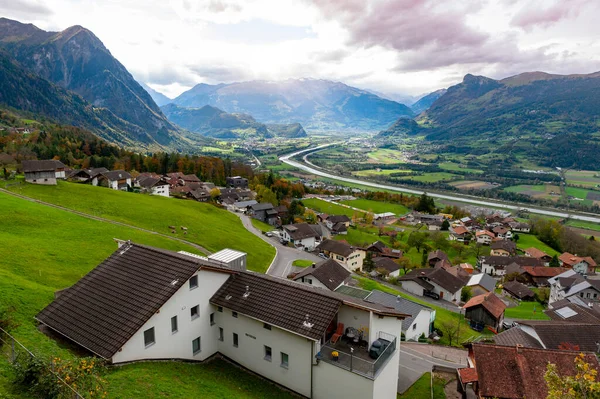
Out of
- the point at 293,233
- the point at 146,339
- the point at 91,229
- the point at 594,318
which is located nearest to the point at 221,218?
the point at 293,233

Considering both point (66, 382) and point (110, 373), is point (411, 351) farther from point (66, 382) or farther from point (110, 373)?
point (66, 382)

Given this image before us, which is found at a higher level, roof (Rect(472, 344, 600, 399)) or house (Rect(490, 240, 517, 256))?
roof (Rect(472, 344, 600, 399))

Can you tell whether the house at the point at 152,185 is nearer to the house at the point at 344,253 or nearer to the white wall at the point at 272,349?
the house at the point at 344,253

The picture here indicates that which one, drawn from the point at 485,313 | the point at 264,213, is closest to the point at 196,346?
the point at 485,313

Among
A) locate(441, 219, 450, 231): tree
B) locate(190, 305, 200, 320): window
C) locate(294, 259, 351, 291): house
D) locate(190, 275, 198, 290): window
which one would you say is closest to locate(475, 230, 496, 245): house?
locate(441, 219, 450, 231): tree

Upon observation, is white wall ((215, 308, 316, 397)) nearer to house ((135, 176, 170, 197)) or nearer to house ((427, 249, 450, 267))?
house ((427, 249, 450, 267))

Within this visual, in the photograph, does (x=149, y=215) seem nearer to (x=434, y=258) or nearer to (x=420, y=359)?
(x=420, y=359)

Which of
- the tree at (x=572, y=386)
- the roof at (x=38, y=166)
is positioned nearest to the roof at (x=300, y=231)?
the roof at (x=38, y=166)
